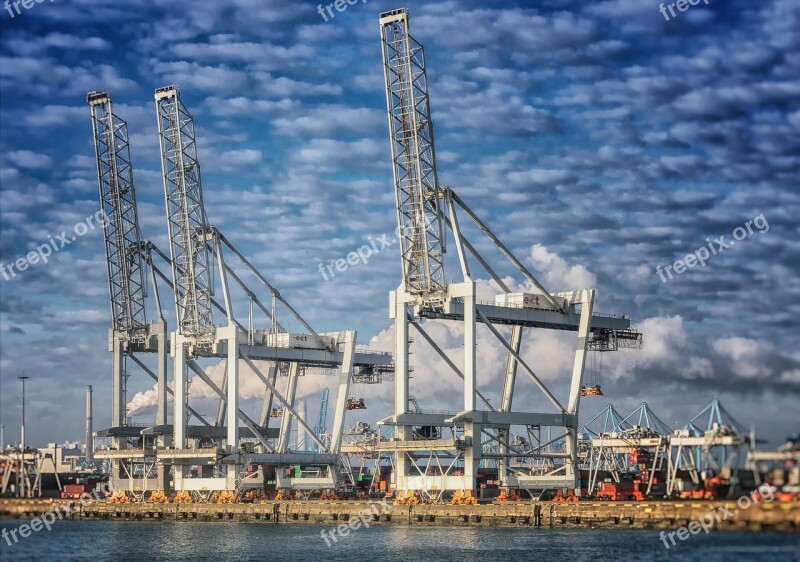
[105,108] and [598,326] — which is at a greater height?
[105,108]

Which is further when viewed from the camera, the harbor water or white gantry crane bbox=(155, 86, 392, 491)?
white gantry crane bbox=(155, 86, 392, 491)

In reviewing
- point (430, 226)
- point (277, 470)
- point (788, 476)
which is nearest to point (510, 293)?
point (430, 226)

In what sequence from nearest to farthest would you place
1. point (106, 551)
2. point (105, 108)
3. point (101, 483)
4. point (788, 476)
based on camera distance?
point (788, 476), point (106, 551), point (105, 108), point (101, 483)

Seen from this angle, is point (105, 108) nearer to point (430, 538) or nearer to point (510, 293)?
point (510, 293)

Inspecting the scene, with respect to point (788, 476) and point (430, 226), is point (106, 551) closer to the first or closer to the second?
point (430, 226)

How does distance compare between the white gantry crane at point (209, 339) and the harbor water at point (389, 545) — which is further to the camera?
the white gantry crane at point (209, 339)

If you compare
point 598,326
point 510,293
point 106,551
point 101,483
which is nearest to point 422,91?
point 510,293

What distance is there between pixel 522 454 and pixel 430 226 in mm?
18020

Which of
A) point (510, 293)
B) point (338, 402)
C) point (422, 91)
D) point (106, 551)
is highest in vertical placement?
point (422, 91)

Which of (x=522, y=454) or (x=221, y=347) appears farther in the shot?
(x=221, y=347)

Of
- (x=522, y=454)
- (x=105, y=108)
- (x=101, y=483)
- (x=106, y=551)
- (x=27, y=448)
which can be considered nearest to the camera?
(x=106, y=551)

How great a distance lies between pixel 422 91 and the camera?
315 feet

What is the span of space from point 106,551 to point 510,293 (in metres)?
35.0

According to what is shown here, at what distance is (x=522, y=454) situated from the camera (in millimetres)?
95250
